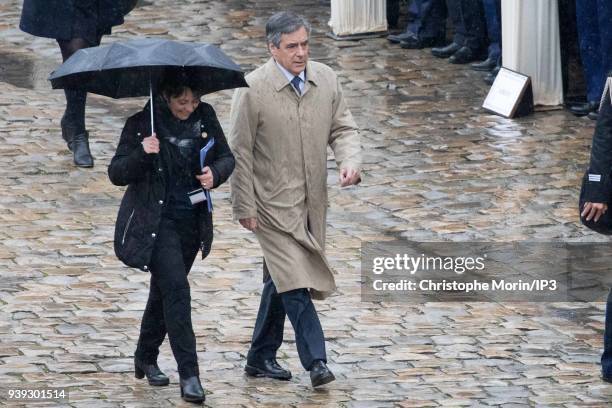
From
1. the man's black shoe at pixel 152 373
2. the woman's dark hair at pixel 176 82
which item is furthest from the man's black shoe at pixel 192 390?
the woman's dark hair at pixel 176 82

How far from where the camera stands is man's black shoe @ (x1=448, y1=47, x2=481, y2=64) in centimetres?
1652

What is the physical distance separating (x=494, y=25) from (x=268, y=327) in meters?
7.43

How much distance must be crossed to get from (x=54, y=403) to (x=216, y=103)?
7.01 m

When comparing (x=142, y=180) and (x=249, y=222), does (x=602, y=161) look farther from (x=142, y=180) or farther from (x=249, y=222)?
(x=142, y=180)

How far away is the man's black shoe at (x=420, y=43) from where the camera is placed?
17.2 m

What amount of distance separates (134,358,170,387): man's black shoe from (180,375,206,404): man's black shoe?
11.3 inches

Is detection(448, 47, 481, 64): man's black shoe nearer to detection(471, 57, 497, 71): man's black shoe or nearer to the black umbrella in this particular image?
detection(471, 57, 497, 71): man's black shoe

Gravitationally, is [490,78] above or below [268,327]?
below

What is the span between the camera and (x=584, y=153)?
1353 cm

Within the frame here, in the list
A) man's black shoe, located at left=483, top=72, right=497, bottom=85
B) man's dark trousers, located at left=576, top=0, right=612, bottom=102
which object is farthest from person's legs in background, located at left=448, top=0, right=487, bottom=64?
man's dark trousers, located at left=576, top=0, right=612, bottom=102

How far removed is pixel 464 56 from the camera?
1652 centimetres

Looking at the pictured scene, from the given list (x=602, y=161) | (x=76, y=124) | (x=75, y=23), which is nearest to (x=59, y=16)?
(x=75, y=23)

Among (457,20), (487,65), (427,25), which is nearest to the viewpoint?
(487,65)

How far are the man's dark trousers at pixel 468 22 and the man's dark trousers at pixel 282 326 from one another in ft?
25.1
